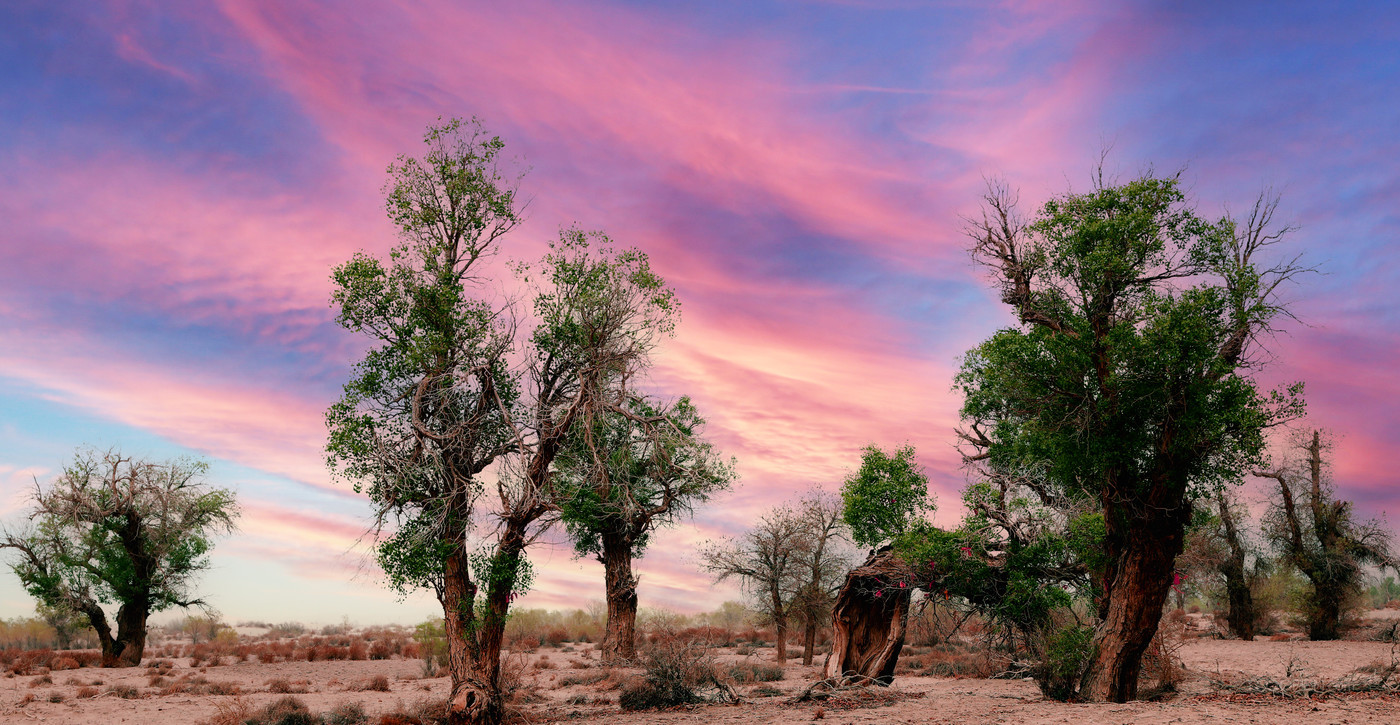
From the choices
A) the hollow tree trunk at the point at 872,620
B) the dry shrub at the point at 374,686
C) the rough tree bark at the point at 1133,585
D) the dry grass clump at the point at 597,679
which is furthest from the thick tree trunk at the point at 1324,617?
the dry shrub at the point at 374,686

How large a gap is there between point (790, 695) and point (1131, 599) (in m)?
9.49

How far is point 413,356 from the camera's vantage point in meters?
15.8

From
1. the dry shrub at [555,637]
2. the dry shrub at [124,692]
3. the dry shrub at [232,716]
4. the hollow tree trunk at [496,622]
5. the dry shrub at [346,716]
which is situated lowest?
the dry shrub at [555,637]

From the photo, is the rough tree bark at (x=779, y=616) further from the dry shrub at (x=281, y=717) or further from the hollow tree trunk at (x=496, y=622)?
the dry shrub at (x=281, y=717)

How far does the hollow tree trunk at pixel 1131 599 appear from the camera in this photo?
1524cm

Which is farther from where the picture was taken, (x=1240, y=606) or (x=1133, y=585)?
(x=1240, y=606)

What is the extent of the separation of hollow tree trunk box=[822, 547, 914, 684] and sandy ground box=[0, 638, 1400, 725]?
1.11 meters

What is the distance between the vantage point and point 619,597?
2691 centimetres

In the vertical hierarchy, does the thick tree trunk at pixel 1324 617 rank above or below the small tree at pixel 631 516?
below

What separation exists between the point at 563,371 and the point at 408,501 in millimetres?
4167

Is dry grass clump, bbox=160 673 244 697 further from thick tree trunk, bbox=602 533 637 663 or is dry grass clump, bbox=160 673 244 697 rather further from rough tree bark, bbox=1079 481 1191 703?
rough tree bark, bbox=1079 481 1191 703

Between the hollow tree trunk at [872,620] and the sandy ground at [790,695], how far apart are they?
3.63 feet

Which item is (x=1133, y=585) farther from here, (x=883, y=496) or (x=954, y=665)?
(x=954, y=665)

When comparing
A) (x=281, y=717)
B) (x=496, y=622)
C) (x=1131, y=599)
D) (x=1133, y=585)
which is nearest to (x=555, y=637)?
(x=281, y=717)
